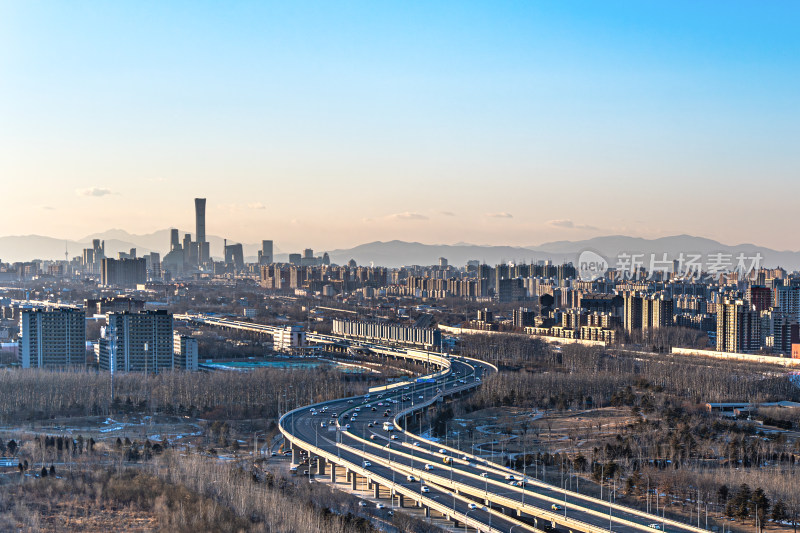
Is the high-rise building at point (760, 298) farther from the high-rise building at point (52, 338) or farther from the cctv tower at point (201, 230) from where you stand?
the cctv tower at point (201, 230)

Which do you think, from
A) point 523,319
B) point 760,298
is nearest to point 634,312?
point 760,298

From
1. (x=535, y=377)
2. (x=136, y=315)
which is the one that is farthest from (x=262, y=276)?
(x=535, y=377)

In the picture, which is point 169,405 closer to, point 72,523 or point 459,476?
point 72,523

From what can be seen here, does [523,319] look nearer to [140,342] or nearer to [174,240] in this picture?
[140,342]

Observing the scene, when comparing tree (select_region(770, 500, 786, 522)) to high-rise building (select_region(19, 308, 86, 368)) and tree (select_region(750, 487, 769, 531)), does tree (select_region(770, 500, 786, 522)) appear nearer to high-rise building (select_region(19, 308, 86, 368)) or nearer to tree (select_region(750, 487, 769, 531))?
tree (select_region(750, 487, 769, 531))

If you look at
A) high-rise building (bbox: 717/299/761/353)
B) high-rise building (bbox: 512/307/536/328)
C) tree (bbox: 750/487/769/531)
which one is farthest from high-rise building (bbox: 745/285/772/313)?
tree (bbox: 750/487/769/531)

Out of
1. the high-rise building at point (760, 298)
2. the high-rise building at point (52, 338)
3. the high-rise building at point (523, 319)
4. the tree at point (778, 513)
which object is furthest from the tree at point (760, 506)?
the high-rise building at point (523, 319)
